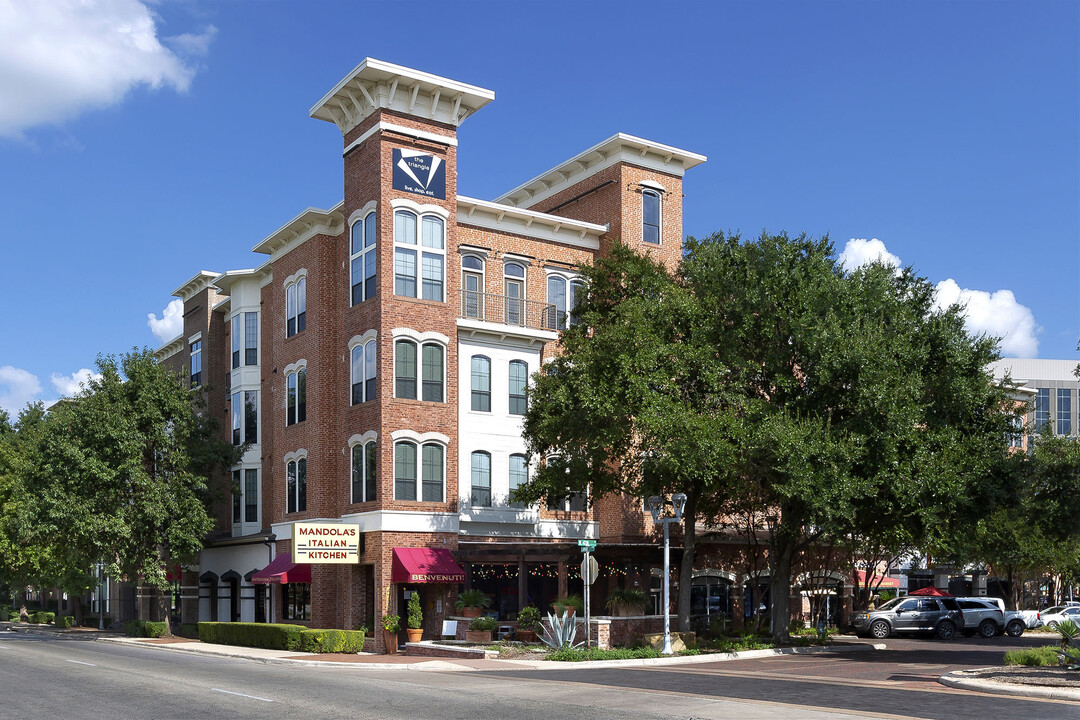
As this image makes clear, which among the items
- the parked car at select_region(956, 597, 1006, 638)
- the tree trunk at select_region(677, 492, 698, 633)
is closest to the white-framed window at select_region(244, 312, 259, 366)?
the tree trunk at select_region(677, 492, 698, 633)

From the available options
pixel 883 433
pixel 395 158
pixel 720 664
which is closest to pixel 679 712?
pixel 720 664

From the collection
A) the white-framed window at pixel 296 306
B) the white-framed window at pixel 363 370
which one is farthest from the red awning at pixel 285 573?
the white-framed window at pixel 296 306

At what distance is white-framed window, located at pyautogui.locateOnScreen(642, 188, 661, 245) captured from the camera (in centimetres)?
4088

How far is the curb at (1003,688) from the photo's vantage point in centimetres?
1661

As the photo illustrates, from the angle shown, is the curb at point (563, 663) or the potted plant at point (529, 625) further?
the potted plant at point (529, 625)

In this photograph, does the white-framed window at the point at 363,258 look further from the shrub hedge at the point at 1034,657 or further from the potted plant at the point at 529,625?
the shrub hedge at the point at 1034,657

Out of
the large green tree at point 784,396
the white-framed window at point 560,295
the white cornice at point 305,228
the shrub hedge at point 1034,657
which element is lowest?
the shrub hedge at point 1034,657

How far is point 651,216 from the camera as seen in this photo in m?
41.1

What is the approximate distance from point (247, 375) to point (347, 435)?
11.3 m

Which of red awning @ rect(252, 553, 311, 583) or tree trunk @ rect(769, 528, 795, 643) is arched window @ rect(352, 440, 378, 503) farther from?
tree trunk @ rect(769, 528, 795, 643)

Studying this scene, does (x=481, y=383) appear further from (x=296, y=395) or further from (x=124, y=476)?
(x=124, y=476)

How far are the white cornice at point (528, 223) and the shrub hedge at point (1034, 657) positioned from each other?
22.8 meters

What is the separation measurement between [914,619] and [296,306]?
26.8 metres

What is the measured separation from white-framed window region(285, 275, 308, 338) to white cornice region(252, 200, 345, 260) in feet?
5.07
